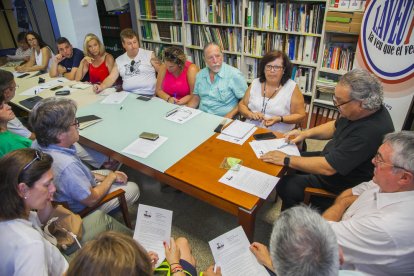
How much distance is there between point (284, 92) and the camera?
7.63ft

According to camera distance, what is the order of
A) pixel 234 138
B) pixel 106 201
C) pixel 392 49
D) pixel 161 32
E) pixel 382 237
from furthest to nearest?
pixel 161 32
pixel 392 49
pixel 234 138
pixel 106 201
pixel 382 237

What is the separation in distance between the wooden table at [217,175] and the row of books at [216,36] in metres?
2.14

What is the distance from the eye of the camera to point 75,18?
386 centimetres

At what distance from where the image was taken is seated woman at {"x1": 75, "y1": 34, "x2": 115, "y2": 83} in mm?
3111

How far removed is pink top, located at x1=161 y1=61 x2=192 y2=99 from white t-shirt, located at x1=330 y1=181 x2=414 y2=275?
207 cm

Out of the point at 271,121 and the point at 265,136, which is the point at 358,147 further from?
the point at 271,121

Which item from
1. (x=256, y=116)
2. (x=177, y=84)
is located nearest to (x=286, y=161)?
(x=256, y=116)

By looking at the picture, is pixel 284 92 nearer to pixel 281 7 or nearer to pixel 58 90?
pixel 281 7

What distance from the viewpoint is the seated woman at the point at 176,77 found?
271cm

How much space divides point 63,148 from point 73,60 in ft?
8.15

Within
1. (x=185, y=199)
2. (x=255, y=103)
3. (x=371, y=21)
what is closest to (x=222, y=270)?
(x=185, y=199)

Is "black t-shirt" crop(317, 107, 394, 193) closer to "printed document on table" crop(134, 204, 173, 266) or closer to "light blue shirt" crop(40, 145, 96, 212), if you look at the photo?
"printed document on table" crop(134, 204, 173, 266)

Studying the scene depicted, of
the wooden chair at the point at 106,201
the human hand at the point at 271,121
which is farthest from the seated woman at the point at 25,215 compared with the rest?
the human hand at the point at 271,121

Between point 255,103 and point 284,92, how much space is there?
0.27 m
